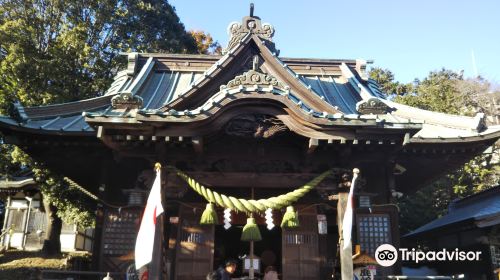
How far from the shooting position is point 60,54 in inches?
812

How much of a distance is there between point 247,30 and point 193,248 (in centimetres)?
654

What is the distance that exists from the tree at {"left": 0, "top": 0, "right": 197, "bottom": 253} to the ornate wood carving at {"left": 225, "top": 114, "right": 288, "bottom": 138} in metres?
10.4

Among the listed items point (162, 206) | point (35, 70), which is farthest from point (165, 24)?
point (162, 206)

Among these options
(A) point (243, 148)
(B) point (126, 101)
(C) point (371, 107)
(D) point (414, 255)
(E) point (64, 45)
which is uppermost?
(E) point (64, 45)

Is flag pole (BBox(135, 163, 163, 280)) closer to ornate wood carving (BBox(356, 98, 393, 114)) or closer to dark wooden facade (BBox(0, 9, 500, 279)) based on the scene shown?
dark wooden facade (BBox(0, 9, 500, 279))

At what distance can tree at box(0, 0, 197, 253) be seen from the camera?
1836 centimetres

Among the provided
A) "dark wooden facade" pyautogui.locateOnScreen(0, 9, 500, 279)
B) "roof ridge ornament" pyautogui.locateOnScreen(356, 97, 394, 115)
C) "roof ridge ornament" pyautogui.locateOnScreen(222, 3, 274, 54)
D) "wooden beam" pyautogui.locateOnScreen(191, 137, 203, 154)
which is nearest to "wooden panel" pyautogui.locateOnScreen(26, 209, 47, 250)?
"dark wooden facade" pyautogui.locateOnScreen(0, 9, 500, 279)

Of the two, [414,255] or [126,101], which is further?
[414,255]

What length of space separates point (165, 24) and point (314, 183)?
24.5 meters

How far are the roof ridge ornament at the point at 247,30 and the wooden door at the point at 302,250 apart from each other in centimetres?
542

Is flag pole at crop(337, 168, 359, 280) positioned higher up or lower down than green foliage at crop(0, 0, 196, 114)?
lower down

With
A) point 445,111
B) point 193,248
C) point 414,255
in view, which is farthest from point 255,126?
point 445,111

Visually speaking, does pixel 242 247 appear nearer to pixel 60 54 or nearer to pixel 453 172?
pixel 453 172

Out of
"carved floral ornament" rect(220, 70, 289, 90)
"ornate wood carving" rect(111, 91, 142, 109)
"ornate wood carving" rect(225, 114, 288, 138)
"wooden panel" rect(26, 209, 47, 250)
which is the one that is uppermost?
"carved floral ornament" rect(220, 70, 289, 90)
